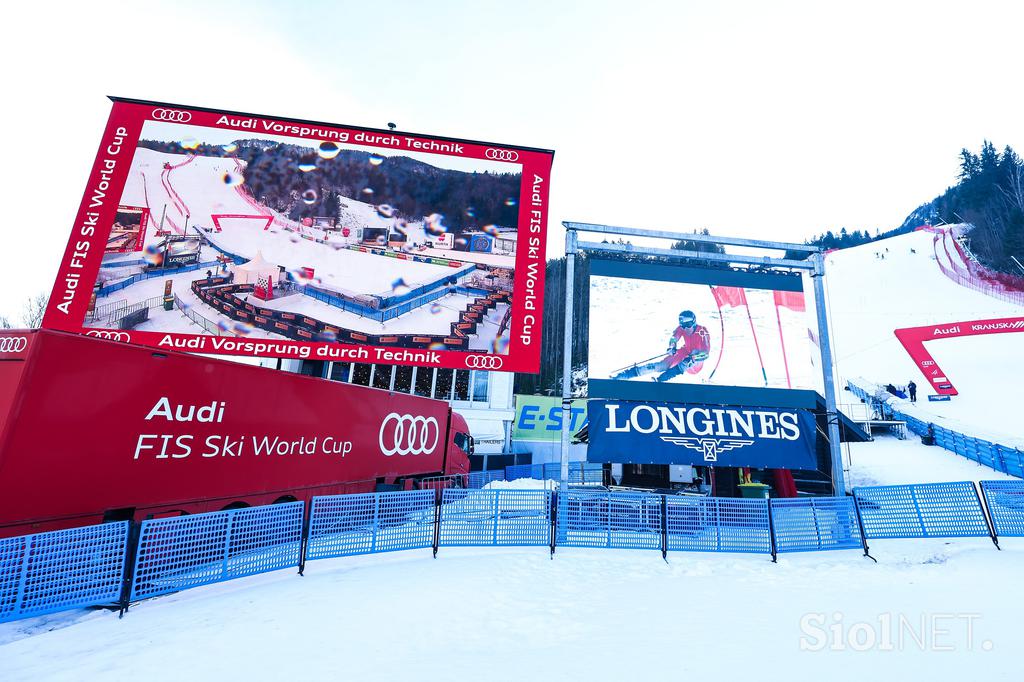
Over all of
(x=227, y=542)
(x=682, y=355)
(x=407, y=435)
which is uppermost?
(x=682, y=355)

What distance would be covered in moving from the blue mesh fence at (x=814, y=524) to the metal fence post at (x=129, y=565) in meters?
10.7

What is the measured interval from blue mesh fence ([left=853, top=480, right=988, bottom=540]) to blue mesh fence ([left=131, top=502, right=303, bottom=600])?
36.9ft

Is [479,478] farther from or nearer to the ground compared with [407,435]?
nearer to the ground

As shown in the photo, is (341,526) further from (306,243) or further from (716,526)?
(716,526)

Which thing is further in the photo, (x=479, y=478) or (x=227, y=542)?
(x=479, y=478)

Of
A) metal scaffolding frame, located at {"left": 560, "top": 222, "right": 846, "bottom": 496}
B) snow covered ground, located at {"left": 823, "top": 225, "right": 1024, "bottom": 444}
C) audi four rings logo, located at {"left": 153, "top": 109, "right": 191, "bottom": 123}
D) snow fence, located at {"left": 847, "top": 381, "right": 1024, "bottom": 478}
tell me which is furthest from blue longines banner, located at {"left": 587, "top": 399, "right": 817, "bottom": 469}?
snow covered ground, located at {"left": 823, "top": 225, "right": 1024, "bottom": 444}

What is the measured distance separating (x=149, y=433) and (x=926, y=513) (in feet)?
47.6

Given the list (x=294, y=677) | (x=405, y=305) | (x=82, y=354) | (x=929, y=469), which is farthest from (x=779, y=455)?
(x=929, y=469)

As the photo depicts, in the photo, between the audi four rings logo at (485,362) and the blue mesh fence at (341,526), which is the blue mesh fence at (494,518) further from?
the audi four rings logo at (485,362)

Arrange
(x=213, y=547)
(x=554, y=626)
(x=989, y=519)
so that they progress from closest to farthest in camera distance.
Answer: (x=554, y=626), (x=213, y=547), (x=989, y=519)

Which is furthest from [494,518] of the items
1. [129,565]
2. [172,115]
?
[172,115]

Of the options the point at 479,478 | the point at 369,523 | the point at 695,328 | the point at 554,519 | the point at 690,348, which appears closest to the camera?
the point at 369,523

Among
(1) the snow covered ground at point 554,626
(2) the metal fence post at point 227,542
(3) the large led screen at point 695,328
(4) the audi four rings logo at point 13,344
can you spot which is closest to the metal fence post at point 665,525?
(1) the snow covered ground at point 554,626

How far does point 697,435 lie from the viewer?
10805 mm
